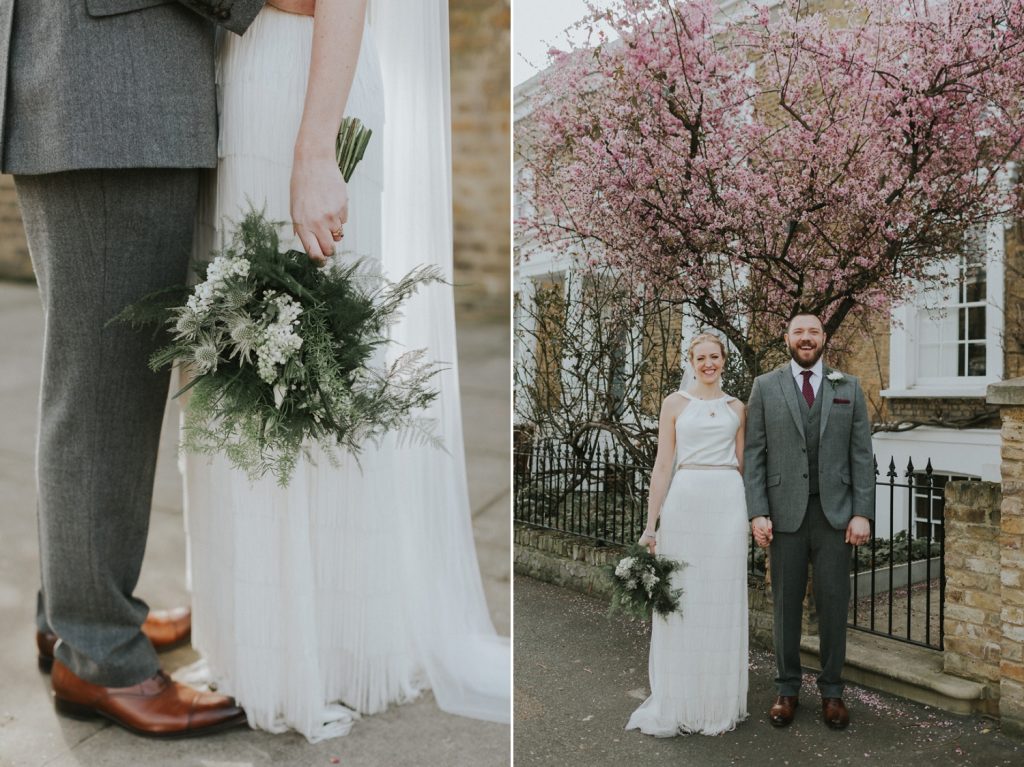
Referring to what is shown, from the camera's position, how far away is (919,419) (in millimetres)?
1820

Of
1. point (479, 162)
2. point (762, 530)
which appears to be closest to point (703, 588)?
point (762, 530)

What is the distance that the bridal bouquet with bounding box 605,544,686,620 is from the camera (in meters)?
2.08

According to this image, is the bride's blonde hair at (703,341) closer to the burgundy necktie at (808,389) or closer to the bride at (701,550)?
the bride at (701,550)

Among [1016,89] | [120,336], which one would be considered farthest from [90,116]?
[1016,89]

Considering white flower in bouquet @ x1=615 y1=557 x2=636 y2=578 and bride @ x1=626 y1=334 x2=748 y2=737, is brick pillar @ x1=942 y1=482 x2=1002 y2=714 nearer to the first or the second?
bride @ x1=626 y1=334 x2=748 y2=737

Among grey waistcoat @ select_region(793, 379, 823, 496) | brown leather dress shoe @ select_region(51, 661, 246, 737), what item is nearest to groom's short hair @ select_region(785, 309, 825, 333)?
grey waistcoat @ select_region(793, 379, 823, 496)

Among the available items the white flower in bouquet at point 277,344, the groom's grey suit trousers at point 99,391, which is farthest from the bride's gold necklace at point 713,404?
the groom's grey suit trousers at point 99,391

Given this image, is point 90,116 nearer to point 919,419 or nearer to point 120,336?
point 120,336

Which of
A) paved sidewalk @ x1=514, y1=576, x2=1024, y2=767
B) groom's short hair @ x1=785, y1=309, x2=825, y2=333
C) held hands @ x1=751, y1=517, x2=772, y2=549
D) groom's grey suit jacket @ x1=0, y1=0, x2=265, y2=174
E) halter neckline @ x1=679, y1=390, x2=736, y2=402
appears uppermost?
groom's grey suit jacket @ x1=0, y1=0, x2=265, y2=174

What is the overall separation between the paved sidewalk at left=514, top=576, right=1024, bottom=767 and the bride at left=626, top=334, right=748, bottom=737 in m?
0.04

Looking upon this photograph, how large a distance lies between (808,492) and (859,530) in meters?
0.13

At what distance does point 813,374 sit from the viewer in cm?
189

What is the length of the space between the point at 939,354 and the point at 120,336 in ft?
5.40

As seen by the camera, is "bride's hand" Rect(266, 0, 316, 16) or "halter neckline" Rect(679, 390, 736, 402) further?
"halter neckline" Rect(679, 390, 736, 402)
